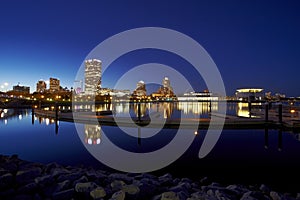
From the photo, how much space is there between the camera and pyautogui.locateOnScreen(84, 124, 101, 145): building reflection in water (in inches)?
444

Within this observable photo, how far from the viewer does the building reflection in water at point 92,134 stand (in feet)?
37.0

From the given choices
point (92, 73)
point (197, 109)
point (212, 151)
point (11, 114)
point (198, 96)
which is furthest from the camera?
point (198, 96)

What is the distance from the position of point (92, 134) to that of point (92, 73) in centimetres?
15812

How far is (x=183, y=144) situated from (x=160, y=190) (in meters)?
6.58

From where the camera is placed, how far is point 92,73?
163 m

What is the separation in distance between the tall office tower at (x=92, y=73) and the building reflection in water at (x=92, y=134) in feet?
482

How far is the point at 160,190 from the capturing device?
404cm

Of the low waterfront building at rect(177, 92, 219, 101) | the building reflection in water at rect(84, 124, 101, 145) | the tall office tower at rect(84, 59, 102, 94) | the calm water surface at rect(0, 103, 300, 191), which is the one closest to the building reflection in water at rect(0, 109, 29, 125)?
the building reflection in water at rect(84, 124, 101, 145)

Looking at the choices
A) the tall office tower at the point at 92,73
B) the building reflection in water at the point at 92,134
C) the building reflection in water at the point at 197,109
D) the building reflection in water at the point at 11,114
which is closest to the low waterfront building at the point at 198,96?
the tall office tower at the point at 92,73

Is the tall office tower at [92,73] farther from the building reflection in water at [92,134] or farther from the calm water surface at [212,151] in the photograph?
the calm water surface at [212,151]

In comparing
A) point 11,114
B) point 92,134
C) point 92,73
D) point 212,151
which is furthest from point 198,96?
point 212,151

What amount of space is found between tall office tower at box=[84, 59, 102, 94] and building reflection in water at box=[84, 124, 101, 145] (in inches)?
5781

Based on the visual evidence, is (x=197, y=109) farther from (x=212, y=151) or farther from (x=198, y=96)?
(x=198, y=96)

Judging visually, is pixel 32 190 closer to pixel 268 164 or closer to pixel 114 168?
pixel 114 168
